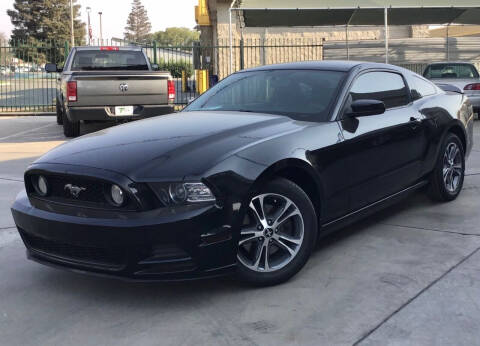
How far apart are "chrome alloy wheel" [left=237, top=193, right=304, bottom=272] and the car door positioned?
719 mm

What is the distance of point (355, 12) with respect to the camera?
19438mm

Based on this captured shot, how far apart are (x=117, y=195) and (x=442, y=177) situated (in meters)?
3.45

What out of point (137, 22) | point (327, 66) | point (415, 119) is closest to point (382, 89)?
point (415, 119)

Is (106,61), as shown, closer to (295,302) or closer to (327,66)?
(327,66)

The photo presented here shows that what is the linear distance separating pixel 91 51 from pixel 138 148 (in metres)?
8.79

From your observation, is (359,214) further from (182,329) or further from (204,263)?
(182,329)

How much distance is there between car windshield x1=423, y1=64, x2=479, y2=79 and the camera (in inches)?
546

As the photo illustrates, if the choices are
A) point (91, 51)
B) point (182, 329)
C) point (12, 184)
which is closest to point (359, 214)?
point (182, 329)

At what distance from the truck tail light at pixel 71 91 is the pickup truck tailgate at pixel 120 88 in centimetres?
5

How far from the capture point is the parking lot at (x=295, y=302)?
3.02 m

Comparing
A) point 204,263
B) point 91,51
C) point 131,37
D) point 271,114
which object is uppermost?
point 131,37

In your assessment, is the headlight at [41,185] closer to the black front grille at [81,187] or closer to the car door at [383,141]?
the black front grille at [81,187]

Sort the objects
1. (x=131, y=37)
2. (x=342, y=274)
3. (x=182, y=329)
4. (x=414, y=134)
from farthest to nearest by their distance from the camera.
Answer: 1. (x=131, y=37)
2. (x=414, y=134)
3. (x=342, y=274)
4. (x=182, y=329)

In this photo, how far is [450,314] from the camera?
321 centimetres
